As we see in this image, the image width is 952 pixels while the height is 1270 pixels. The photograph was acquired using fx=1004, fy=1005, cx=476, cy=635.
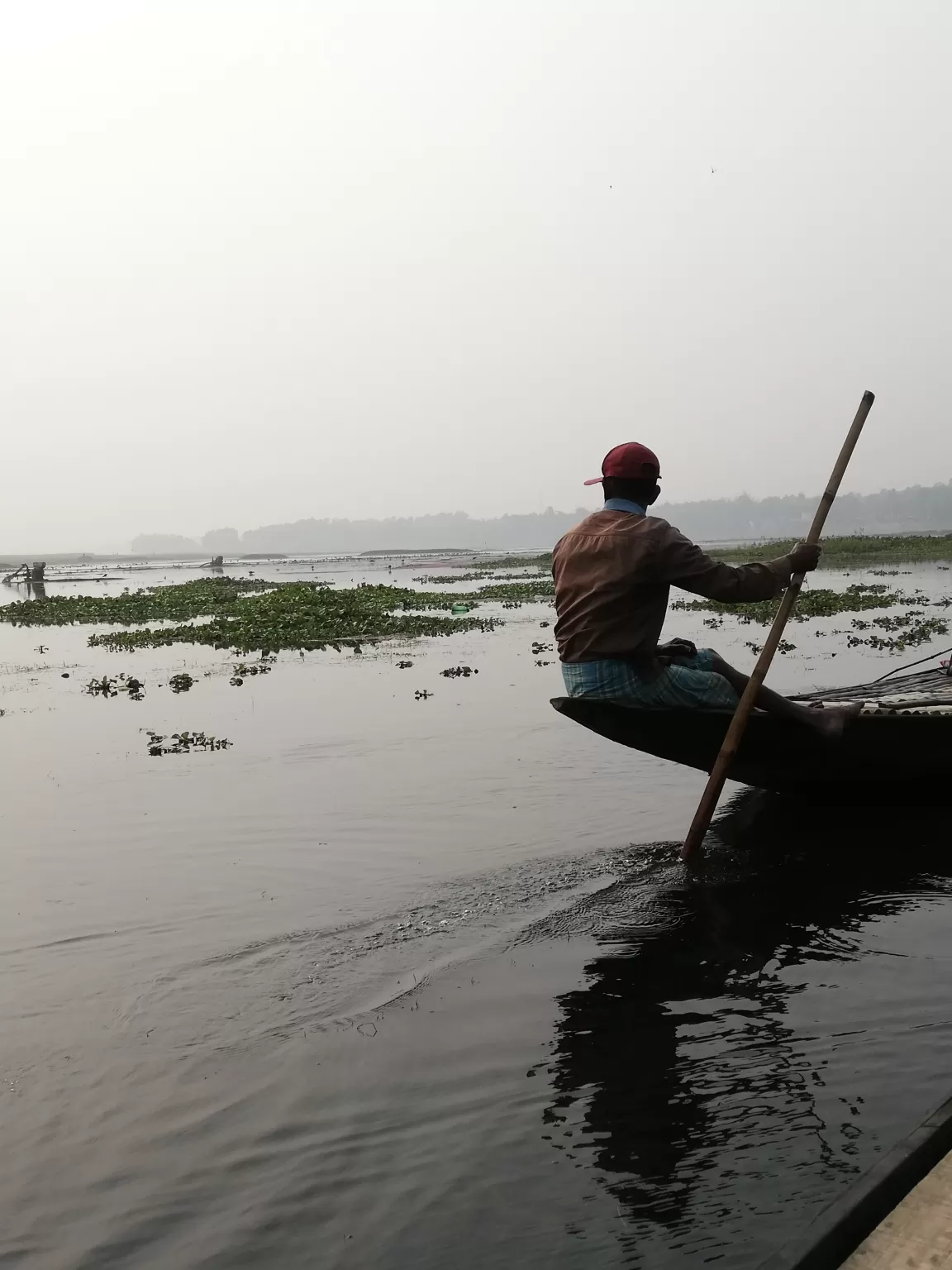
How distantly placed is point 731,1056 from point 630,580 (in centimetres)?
240

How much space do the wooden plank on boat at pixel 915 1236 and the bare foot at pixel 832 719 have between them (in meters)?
3.74

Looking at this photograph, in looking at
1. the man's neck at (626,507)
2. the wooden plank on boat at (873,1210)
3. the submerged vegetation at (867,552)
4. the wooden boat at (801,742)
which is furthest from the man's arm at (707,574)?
the submerged vegetation at (867,552)

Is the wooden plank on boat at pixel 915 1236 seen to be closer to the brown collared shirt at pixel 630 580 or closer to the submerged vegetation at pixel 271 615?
the brown collared shirt at pixel 630 580

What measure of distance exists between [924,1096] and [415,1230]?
1675 millimetres

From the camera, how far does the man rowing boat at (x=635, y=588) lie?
5.17 metres

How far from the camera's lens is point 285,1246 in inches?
109

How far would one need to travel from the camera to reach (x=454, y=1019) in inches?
159

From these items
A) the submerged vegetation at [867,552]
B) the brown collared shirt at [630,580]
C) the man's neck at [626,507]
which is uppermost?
the submerged vegetation at [867,552]

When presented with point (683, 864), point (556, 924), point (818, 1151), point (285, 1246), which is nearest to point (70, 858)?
point (556, 924)

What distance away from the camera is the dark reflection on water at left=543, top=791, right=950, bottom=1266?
2.83 m

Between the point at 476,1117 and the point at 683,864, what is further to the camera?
the point at 683,864

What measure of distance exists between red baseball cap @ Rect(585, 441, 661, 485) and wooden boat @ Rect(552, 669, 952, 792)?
4.02 ft

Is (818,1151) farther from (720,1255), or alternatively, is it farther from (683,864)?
(683,864)

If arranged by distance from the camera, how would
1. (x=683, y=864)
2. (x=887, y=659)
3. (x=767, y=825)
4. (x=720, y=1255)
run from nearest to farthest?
(x=720, y=1255)
(x=683, y=864)
(x=767, y=825)
(x=887, y=659)
